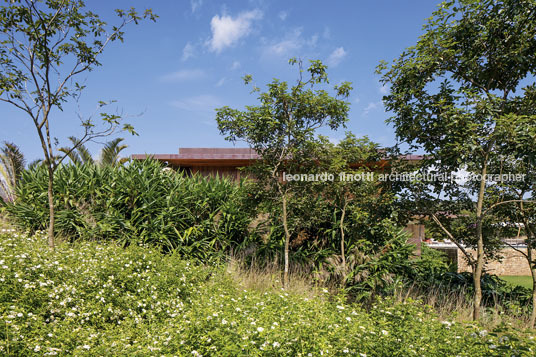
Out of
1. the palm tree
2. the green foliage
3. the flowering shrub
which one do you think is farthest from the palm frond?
the flowering shrub

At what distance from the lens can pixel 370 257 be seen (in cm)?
643

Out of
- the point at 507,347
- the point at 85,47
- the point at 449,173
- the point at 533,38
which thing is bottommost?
the point at 507,347

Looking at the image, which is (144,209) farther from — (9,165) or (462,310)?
(9,165)

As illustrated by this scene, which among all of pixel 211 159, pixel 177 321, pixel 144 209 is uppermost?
pixel 211 159

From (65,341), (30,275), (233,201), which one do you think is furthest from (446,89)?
(30,275)

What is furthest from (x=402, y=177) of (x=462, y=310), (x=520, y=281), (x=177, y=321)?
(x=520, y=281)

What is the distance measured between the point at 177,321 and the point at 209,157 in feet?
25.0

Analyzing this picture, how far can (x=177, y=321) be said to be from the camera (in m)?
3.73

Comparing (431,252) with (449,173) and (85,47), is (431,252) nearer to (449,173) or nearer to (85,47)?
(449,173)

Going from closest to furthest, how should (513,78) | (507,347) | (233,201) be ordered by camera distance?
(507,347), (513,78), (233,201)

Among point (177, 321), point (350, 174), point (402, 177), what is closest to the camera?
point (177, 321)

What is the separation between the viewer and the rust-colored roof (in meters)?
10.8

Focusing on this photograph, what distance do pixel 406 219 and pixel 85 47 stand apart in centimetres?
686

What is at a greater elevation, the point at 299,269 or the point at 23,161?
the point at 23,161
